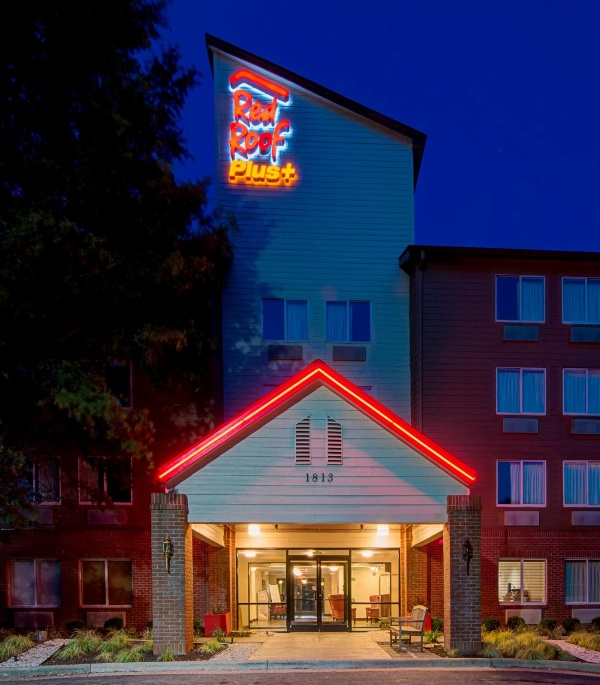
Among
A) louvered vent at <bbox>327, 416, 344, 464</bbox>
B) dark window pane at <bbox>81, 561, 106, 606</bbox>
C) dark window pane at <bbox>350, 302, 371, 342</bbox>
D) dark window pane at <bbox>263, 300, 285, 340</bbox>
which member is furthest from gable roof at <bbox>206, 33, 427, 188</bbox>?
dark window pane at <bbox>81, 561, 106, 606</bbox>

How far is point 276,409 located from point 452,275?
807 centimetres

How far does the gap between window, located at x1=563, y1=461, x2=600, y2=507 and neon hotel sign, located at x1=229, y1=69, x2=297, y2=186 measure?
12.2 meters

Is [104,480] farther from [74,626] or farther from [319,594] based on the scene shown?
[319,594]

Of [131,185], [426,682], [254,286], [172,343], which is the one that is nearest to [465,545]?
[426,682]

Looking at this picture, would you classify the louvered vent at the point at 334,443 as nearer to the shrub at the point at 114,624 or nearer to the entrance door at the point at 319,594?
the entrance door at the point at 319,594

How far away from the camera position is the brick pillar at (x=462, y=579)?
14023 mm

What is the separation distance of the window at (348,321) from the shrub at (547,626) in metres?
9.33

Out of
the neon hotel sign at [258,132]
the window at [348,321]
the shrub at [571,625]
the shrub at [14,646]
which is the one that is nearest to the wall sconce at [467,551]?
the shrub at [571,625]

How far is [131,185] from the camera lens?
17.0 meters

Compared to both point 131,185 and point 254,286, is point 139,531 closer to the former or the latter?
point 254,286

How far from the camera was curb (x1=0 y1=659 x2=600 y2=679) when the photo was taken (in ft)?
43.2

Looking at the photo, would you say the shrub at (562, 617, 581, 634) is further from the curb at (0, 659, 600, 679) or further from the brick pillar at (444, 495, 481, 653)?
the brick pillar at (444, 495, 481, 653)

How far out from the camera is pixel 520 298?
19.8 m

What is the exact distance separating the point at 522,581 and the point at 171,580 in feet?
34.6
